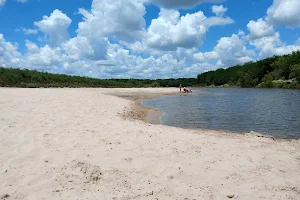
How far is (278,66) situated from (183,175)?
129m

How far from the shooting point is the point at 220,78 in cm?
18238

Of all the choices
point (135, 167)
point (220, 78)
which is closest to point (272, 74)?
point (220, 78)

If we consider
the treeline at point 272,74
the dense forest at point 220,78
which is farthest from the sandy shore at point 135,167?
the treeline at point 272,74

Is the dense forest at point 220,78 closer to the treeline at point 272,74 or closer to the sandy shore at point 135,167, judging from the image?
the treeline at point 272,74

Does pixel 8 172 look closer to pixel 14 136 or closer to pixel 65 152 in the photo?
pixel 65 152

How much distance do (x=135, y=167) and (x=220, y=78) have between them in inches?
7258

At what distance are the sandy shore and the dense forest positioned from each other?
3563 centimetres

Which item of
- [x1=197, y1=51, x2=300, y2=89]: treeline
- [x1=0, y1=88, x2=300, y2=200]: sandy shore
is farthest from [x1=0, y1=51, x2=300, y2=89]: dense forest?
[x1=0, y1=88, x2=300, y2=200]: sandy shore

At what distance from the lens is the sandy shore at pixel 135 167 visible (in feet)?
15.8

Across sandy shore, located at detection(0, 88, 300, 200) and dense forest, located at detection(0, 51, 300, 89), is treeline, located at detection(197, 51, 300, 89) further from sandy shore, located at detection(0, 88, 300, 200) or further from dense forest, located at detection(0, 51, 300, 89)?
sandy shore, located at detection(0, 88, 300, 200)

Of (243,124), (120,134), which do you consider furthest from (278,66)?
(120,134)

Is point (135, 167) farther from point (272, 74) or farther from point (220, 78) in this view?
point (220, 78)

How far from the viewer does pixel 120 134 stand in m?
9.11

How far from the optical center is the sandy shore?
4805 mm
